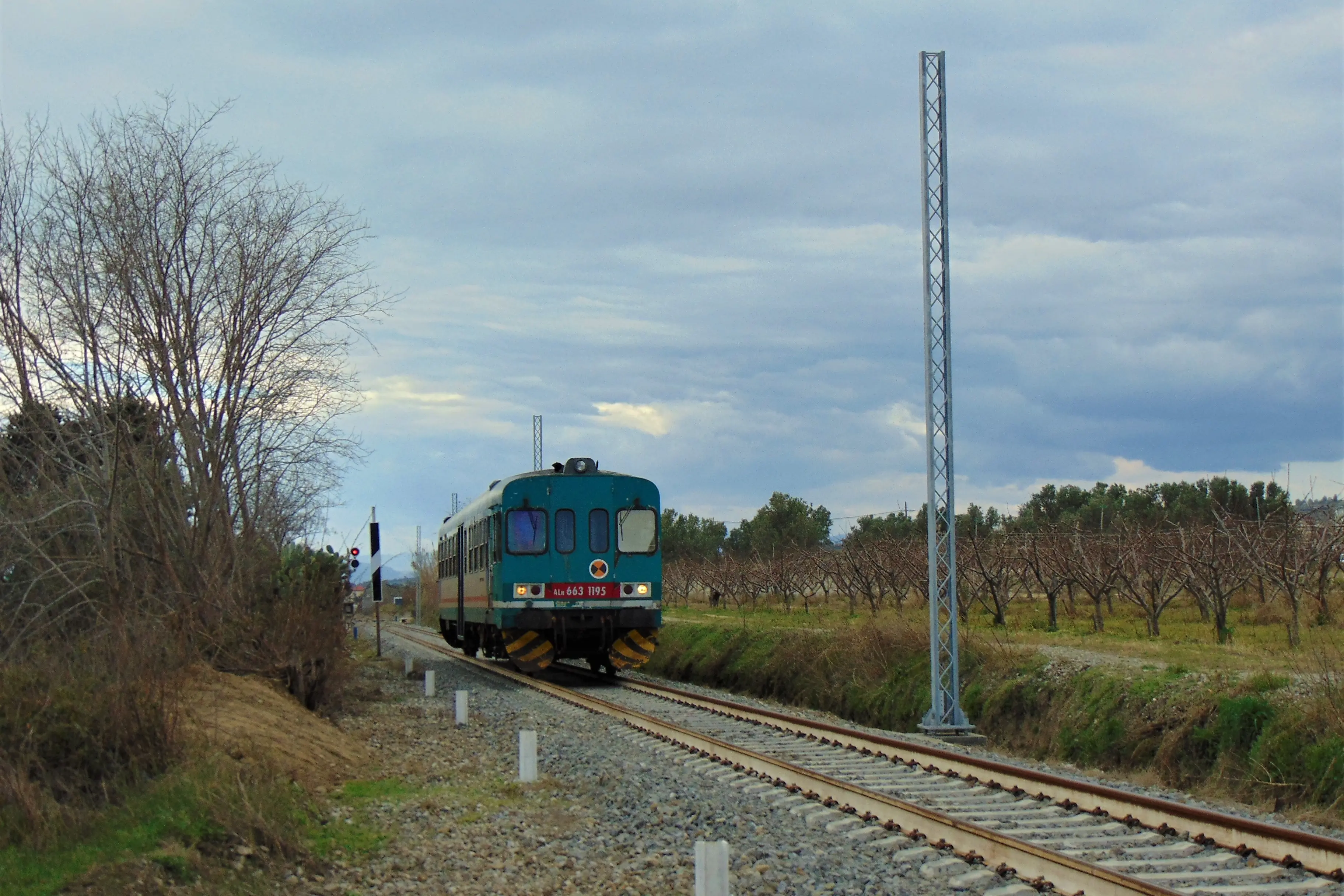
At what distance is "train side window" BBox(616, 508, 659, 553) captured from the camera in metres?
21.0

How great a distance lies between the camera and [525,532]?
68.1 ft

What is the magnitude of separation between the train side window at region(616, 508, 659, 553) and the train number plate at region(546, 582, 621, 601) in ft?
2.13

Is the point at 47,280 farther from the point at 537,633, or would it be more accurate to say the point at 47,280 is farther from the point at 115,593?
the point at 537,633

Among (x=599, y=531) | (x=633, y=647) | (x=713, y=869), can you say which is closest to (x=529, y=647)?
(x=633, y=647)

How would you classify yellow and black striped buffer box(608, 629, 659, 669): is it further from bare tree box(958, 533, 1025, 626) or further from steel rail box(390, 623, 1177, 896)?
bare tree box(958, 533, 1025, 626)

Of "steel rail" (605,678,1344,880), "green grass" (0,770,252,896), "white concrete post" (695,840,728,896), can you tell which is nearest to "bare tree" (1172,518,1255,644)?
"steel rail" (605,678,1344,880)

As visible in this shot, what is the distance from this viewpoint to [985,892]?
22.7ft

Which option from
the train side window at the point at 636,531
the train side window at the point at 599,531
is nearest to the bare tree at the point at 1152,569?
the train side window at the point at 636,531

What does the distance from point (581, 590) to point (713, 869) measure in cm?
1489

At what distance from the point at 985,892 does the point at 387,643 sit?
3697 cm

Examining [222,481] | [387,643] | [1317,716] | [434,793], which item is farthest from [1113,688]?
[387,643]

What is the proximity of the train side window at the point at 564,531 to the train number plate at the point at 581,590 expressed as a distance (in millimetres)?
566

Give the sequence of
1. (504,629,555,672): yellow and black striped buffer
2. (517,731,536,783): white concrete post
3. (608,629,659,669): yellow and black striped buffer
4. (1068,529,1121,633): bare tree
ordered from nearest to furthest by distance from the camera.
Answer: (517,731,536,783): white concrete post
(504,629,555,672): yellow and black striped buffer
(608,629,659,669): yellow and black striped buffer
(1068,529,1121,633): bare tree

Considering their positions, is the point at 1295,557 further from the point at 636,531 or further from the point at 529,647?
the point at 529,647
